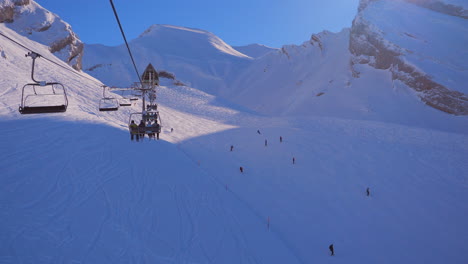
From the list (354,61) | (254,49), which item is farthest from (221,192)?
(254,49)

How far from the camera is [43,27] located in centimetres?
5066

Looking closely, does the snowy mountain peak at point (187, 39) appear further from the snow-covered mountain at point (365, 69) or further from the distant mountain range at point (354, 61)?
the distant mountain range at point (354, 61)

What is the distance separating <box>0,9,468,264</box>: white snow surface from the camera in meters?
9.39

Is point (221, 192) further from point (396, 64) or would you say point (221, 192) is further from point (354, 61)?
point (354, 61)

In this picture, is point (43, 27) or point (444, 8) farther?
point (444, 8)

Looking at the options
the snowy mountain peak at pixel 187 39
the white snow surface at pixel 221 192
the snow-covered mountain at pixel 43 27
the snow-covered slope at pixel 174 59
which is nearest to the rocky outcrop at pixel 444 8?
the white snow surface at pixel 221 192

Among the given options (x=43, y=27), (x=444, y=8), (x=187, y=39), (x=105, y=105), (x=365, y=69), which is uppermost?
(x=187, y=39)

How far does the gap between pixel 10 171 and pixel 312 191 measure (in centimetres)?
1711

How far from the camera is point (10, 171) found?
494 inches

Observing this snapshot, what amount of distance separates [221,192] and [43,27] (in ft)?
180

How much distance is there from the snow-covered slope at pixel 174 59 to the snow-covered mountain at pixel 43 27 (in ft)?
49.1

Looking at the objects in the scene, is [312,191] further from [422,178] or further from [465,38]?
[465,38]

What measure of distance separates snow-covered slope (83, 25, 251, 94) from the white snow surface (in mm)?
46589

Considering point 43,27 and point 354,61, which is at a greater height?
point 354,61
